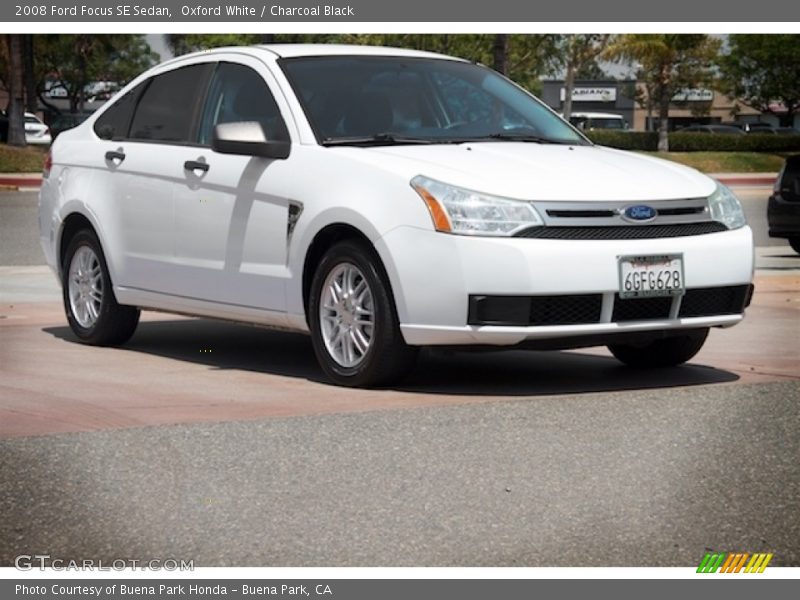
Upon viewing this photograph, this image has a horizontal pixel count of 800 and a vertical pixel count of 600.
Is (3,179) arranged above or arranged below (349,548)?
below

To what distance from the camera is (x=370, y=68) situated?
31.4 feet

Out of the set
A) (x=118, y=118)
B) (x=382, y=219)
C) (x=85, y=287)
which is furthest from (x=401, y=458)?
(x=118, y=118)

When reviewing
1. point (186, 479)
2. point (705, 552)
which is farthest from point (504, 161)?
point (705, 552)

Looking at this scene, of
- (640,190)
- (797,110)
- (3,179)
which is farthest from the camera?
(797,110)

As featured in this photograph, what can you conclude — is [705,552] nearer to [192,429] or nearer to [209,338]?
[192,429]

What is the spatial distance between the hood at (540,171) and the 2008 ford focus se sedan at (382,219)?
0.02 metres

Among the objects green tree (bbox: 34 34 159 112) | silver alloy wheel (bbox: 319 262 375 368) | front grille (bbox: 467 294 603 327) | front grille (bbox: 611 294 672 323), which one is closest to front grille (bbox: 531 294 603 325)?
front grille (bbox: 467 294 603 327)

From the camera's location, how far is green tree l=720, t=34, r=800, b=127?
78.3 m

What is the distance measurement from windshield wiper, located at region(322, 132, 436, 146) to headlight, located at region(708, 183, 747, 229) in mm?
1453

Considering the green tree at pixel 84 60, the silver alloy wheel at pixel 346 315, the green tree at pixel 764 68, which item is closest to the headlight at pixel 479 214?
the silver alloy wheel at pixel 346 315

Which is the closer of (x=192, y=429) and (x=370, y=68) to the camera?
(x=192, y=429)

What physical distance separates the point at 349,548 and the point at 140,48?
10725 centimetres

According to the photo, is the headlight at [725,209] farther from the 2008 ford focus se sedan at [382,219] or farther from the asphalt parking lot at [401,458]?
the asphalt parking lot at [401,458]

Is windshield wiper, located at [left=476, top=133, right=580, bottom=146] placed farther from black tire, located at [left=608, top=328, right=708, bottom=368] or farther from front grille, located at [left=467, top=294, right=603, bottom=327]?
front grille, located at [left=467, top=294, right=603, bottom=327]
